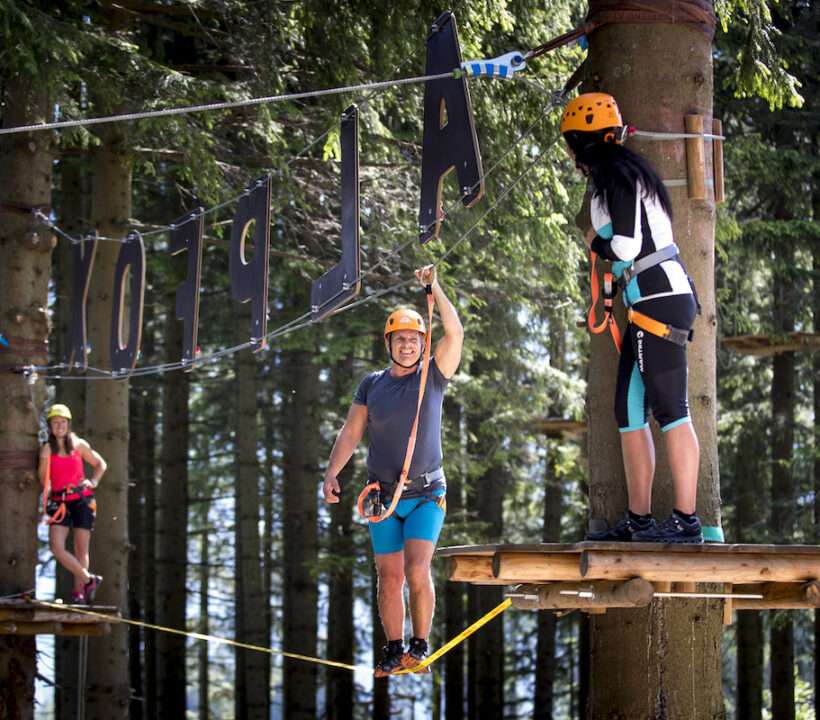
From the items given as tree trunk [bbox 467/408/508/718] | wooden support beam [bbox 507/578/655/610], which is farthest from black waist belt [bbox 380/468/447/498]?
tree trunk [bbox 467/408/508/718]

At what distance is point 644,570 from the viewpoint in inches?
225

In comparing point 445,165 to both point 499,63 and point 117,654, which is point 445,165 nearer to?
point 499,63

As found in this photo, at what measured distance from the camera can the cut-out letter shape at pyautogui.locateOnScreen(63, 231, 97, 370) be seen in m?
12.4

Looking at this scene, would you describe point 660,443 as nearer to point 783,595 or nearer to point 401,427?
point 783,595

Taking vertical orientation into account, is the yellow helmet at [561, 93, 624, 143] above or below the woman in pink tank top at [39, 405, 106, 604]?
above

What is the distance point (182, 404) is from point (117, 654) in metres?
7.86

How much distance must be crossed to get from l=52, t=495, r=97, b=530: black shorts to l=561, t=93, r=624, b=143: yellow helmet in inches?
313

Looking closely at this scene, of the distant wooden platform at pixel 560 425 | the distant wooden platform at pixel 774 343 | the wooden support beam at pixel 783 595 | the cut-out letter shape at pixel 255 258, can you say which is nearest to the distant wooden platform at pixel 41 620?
the cut-out letter shape at pixel 255 258

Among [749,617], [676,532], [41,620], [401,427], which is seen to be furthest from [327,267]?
[749,617]

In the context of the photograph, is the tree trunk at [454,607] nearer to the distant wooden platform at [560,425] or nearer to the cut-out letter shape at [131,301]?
the distant wooden platform at [560,425]

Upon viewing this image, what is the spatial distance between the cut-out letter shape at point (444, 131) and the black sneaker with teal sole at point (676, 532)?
88.4 inches

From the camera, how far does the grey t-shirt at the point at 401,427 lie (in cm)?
714

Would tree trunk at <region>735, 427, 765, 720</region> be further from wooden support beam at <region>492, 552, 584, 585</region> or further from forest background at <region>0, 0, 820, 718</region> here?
wooden support beam at <region>492, 552, 584, 585</region>

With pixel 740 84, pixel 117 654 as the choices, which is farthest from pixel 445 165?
pixel 117 654
